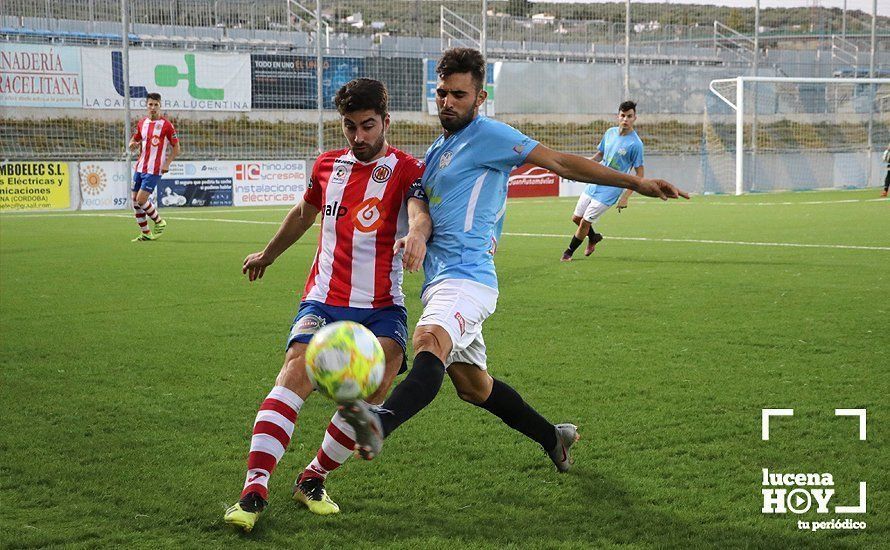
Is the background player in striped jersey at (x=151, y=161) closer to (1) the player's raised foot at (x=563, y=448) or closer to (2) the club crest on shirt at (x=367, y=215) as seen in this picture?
(2) the club crest on shirt at (x=367, y=215)

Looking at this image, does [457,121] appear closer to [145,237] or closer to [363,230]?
[363,230]

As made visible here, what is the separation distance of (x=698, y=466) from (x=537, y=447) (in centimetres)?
77

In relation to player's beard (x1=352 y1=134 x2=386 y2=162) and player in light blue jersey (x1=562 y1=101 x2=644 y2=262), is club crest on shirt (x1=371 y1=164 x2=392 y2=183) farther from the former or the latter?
player in light blue jersey (x1=562 y1=101 x2=644 y2=262)

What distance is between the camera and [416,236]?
3971 mm

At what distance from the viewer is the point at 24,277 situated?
468 inches

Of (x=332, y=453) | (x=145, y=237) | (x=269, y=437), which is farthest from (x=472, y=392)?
(x=145, y=237)

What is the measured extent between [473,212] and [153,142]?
14.2 m

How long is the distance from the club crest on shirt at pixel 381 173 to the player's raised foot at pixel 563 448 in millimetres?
1317

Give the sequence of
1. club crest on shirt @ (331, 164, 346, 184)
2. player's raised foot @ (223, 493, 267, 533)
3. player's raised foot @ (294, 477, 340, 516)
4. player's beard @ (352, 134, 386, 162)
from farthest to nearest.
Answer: club crest on shirt @ (331, 164, 346, 184)
player's beard @ (352, 134, 386, 162)
player's raised foot @ (294, 477, 340, 516)
player's raised foot @ (223, 493, 267, 533)

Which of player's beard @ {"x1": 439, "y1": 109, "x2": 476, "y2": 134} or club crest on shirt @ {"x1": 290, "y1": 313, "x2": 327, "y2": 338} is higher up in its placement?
player's beard @ {"x1": 439, "y1": 109, "x2": 476, "y2": 134}

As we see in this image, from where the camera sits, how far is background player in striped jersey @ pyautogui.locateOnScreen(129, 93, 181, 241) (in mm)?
16812

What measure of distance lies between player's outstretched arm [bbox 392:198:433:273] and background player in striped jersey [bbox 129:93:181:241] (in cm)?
1322

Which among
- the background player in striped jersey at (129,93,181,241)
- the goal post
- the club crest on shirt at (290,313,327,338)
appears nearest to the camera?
A: the club crest on shirt at (290,313,327,338)

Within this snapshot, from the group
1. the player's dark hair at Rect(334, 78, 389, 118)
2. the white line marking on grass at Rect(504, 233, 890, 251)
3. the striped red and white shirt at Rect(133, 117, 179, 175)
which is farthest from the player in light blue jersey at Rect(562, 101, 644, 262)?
the player's dark hair at Rect(334, 78, 389, 118)
